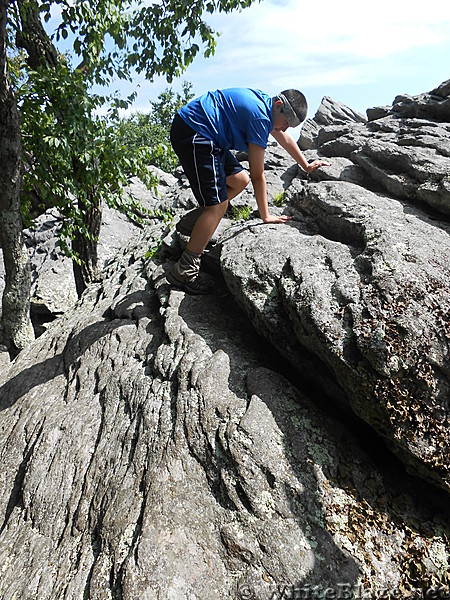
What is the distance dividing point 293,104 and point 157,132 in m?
36.5

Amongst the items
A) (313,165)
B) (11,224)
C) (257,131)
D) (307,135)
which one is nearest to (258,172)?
(257,131)

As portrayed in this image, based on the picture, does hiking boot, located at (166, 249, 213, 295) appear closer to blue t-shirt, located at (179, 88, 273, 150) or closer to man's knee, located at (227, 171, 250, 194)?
man's knee, located at (227, 171, 250, 194)

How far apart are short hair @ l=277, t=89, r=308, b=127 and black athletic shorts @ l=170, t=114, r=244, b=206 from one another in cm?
110

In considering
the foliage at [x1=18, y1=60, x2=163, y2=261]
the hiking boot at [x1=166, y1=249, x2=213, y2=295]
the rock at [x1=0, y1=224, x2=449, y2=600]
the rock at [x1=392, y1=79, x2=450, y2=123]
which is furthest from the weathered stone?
the rock at [x1=392, y1=79, x2=450, y2=123]

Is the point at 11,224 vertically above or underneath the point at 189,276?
above

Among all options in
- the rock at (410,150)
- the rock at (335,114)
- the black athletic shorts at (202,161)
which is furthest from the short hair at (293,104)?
the rock at (335,114)

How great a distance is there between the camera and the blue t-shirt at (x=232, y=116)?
19.4ft

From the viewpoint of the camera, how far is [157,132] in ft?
130

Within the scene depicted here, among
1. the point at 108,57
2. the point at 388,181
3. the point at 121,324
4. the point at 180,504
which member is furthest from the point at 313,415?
the point at 108,57

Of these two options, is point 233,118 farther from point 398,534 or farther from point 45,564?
point 45,564

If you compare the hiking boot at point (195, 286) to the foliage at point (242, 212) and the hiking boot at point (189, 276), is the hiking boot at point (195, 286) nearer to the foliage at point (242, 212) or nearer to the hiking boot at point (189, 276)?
the hiking boot at point (189, 276)

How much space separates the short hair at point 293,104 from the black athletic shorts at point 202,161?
110cm

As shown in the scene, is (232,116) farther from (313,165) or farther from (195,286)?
(195,286)

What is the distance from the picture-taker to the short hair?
6.11 metres
